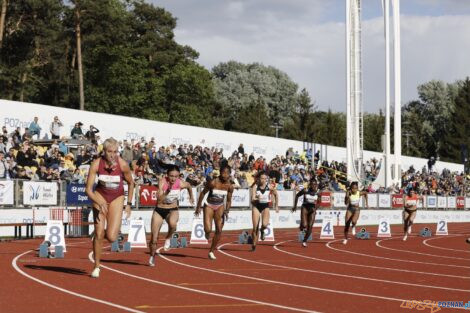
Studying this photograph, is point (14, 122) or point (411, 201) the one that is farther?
point (14, 122)

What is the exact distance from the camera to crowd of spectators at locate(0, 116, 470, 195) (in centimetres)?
3061

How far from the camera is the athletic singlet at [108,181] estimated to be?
48.6 ft

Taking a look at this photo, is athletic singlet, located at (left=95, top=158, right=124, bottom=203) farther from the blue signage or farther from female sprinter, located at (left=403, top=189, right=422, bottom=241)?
female sprinter, located at (left=403, top=189, right=422, bottom=241)

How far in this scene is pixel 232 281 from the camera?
1516 cm

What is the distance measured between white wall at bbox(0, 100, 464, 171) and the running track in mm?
10888

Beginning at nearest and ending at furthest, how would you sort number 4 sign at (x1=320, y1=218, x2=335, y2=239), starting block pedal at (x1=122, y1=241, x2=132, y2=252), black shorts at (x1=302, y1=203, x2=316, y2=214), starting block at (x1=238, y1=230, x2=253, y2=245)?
starting block pedal at (x1=122, y1=241, x2=132, y2=252) < black shorts at (x1=302, y1=203, x2=316, y2=214) < starting block at (x1=238, y1=230, x2=253, y2=245) < number 4 sign at (x1=320, y1=218, x2=335, y2=239)

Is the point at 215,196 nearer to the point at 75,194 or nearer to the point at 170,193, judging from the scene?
the point at 170,193

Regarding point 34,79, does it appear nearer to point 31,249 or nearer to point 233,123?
point 233,123

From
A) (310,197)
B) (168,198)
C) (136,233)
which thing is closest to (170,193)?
(168,198)

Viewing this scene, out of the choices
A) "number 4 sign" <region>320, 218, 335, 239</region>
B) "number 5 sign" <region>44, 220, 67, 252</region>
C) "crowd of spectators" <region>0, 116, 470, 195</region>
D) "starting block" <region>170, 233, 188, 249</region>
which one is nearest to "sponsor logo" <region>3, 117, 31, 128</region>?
"crowd of spectators" <region>0, 116, 470, 195</region>

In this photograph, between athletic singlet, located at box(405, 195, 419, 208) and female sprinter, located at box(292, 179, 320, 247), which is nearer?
female sprinter, located at box(292, 179, 320, 247)

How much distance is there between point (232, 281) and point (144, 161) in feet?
69.0

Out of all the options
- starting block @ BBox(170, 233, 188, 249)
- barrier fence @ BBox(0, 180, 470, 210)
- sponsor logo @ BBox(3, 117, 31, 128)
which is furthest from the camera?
sponsor logo @ BBox(3, 117, 31, 128)

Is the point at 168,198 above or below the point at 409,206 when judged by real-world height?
above
